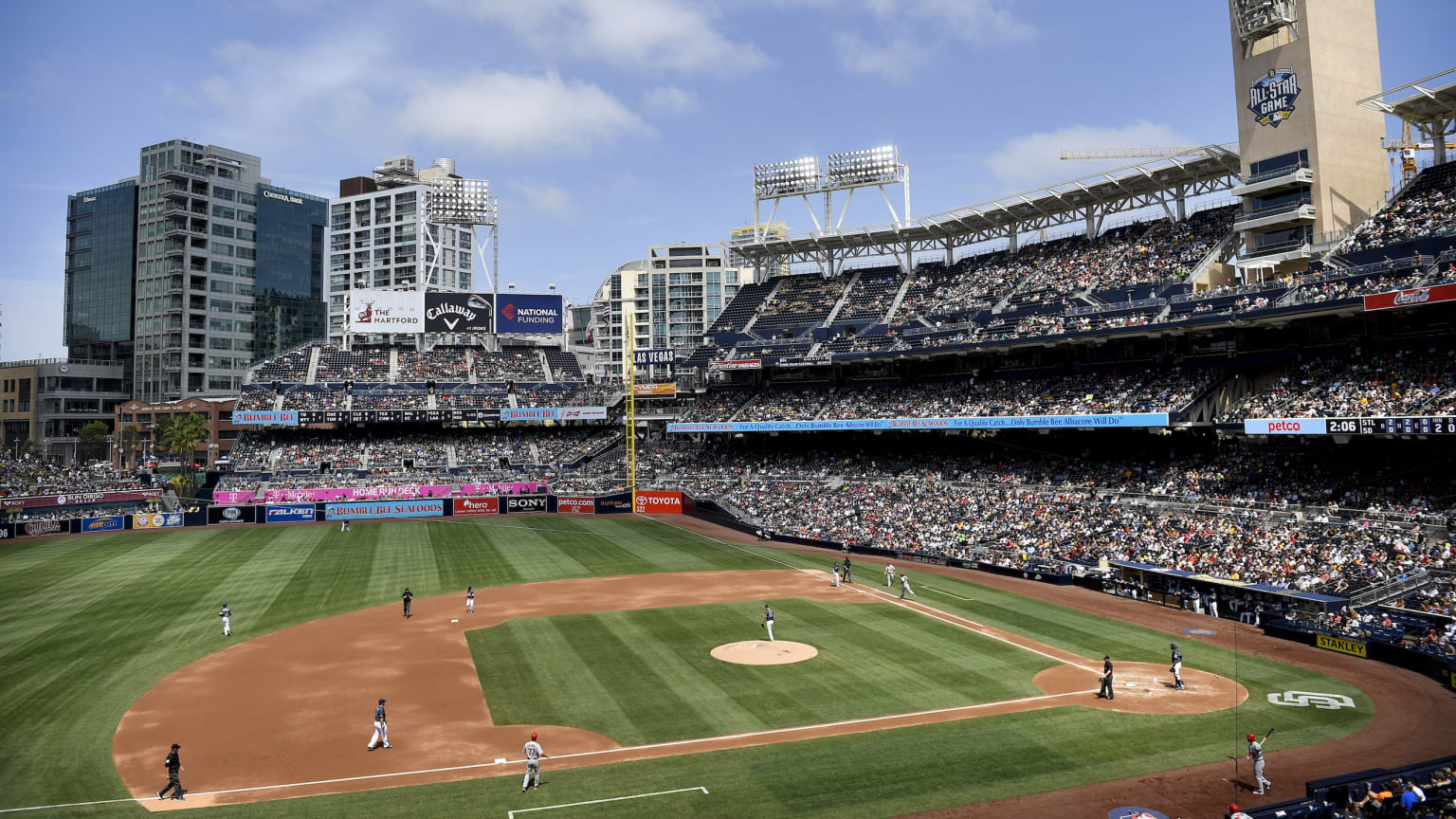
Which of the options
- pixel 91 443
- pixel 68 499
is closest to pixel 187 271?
pixel 91 443

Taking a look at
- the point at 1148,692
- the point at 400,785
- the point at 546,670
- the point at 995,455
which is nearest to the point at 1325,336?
the point at 995,455

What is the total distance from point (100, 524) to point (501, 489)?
92.0 ft

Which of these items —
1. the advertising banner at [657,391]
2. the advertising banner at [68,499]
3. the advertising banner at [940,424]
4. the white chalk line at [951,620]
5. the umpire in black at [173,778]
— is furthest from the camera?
the advertising banner at [657,391]

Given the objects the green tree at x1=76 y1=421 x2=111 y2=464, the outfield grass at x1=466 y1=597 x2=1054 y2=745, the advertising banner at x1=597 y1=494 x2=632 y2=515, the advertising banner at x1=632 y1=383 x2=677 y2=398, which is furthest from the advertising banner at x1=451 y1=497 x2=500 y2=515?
the green tree at x1=76 y1=421 x2=111 y2=464

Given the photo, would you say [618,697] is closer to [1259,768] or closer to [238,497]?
[1259,768]

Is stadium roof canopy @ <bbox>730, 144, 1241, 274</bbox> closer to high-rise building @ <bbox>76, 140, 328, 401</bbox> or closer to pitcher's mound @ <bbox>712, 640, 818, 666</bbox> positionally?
pitcher's mound @ <bbox>712, 640, 818, 666</bbox>

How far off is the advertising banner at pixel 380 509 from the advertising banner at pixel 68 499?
1524cm

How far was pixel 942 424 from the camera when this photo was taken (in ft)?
179

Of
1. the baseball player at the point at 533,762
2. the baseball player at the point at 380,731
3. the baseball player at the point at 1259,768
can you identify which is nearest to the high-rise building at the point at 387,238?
the baseball player at the point at 380,731

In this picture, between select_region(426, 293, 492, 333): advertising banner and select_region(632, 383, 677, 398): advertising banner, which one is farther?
select_region(426, 293, 492, 333): advertising banner

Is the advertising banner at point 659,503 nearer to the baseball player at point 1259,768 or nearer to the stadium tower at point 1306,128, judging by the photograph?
the stadium tower at point 1306,128

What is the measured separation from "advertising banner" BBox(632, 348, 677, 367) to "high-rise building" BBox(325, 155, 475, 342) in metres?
64.8

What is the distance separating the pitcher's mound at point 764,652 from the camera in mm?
28016

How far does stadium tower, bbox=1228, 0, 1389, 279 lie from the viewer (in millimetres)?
44625
